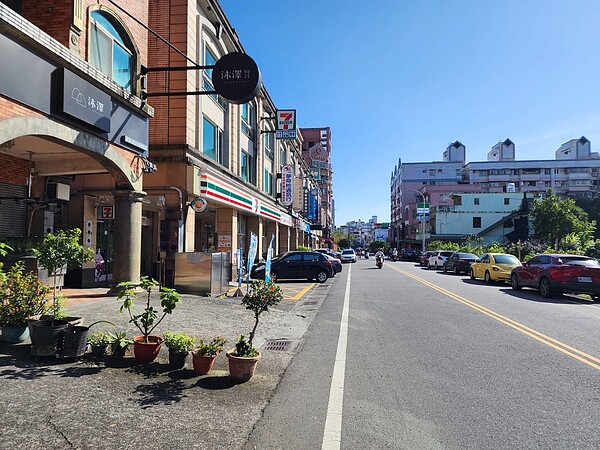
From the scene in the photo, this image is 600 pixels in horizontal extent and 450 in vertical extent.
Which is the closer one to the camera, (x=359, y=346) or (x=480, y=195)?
(x=359, y=346)

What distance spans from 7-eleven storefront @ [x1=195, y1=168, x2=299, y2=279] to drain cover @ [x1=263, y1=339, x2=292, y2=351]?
859cm

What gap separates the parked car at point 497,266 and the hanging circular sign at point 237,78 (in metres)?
15.5

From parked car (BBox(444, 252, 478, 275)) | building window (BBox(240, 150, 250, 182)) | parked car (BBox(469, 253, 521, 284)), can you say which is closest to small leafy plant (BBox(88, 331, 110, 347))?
building window (BBox(240, 150, 250, 182))

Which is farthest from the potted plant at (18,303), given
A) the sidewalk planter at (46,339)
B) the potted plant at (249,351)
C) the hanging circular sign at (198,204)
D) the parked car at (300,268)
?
the parked car at (300,268)

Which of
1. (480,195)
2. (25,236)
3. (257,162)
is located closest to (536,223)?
(480,195)

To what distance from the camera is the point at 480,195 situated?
227 feet

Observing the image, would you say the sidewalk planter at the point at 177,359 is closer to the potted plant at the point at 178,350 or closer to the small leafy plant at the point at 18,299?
the potted plant at the point at 178,350

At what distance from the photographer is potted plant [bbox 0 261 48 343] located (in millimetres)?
6176

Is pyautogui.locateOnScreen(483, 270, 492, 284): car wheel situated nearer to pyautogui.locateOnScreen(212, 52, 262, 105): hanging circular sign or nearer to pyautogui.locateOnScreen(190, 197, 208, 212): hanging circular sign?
pyautogui.locateOnScreen(190, 197, 208, 212): hanging circular sign

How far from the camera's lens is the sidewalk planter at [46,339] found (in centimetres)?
576

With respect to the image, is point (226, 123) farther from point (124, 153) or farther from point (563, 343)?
point (563, 343)

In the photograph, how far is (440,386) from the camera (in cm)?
534

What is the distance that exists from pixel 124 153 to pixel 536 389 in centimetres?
1106

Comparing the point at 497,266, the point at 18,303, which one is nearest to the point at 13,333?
the point at 18,303
